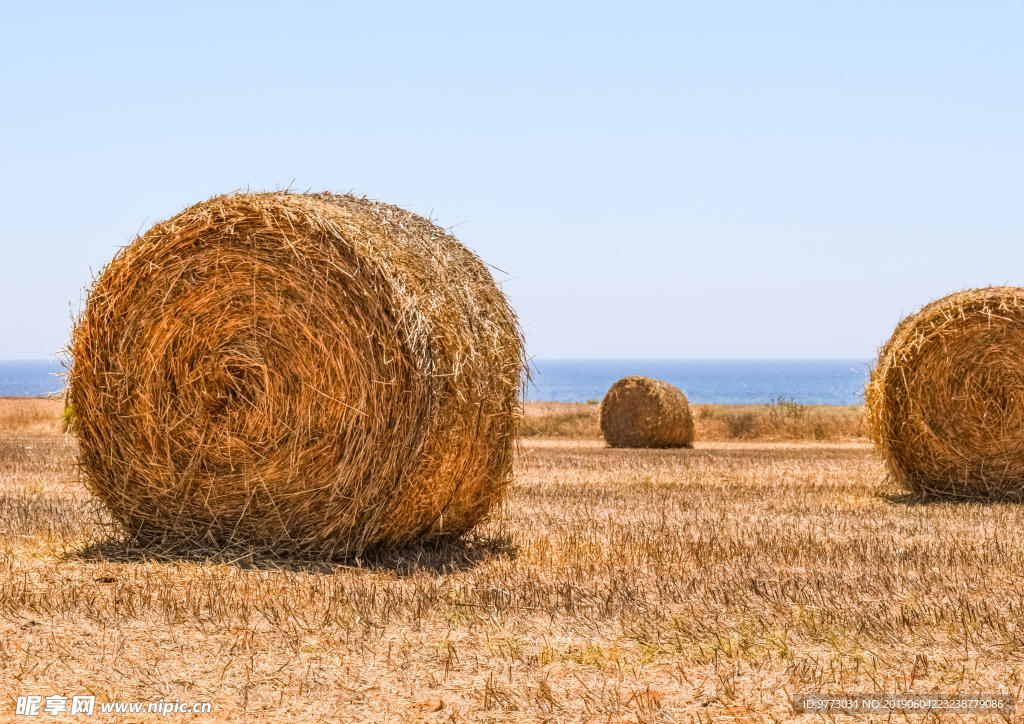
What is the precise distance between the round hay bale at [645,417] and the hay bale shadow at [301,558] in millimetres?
15128

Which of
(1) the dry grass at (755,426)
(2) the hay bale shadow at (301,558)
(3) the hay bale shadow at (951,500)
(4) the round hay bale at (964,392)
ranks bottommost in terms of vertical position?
(3) the hay bale shadow at (951,500)

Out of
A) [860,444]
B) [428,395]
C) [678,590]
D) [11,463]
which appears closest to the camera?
[678,590]

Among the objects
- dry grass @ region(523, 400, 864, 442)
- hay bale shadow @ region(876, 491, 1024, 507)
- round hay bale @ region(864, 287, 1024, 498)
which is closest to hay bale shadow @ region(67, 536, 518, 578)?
hay bale shadow @ region(876, 491, 1024, 507)

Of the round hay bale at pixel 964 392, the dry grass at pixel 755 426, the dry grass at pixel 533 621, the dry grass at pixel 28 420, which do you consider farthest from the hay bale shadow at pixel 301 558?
the dry grass at pixel 28 420

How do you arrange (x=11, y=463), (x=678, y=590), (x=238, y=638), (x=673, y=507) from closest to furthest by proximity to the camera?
(x=238, y=638) → (x=678, y=590) → (x=673, y=507) → (x=11, y=463)

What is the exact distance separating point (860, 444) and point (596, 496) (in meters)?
14.5

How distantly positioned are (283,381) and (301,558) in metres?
→ 1.23

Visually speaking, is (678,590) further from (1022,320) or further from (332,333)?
(1022,320)

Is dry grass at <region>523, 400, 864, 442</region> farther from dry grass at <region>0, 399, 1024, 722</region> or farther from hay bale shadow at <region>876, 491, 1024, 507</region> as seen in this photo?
dry grass at <region>0, 399, 1024, 722</region>

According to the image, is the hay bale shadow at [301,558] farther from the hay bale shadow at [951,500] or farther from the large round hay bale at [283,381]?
the hay bale shadow at [951,500]

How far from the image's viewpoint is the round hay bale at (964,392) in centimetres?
1193

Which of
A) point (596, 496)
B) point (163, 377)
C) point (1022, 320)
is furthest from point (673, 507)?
point (163, 377)

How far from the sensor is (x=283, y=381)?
7.55m

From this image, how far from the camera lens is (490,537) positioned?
8961 millimetres
